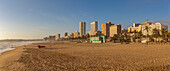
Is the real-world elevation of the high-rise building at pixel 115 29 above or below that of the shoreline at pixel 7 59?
above

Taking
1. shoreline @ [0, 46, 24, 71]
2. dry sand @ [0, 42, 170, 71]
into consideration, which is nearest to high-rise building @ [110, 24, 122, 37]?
dry sand @ [0, 42, 170, 71]

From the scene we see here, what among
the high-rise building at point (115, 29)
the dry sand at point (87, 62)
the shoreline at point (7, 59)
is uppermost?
the high-rise building at point (115, 29)

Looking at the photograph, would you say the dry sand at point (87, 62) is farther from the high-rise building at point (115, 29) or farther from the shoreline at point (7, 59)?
the high-rise building at point (115, 29)

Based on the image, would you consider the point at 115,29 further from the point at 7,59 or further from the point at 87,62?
the point at 7,59

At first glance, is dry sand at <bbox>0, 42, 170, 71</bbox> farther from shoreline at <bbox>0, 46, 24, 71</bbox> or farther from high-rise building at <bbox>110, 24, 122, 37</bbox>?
high-rise building at <bbox>110, 24, 122, 37</bbox>

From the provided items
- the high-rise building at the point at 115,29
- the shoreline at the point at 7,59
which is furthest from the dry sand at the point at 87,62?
the high-rise building at the point at 115,29

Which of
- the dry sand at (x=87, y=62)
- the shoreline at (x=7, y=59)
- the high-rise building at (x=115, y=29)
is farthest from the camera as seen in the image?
the high-rise building at (x=115, y=29)

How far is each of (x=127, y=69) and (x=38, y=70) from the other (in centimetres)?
766

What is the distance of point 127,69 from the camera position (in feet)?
Answer: 25.7

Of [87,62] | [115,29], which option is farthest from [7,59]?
[115,29]

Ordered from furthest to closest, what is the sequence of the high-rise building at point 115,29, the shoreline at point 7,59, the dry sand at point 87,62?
the high-rise building at point 115,29 → the shoreline at point 7,59 → the dry sand at point 87,62

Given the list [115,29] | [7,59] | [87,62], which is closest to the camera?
[87,62]

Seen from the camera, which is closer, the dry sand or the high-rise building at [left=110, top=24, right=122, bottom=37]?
the dry sand

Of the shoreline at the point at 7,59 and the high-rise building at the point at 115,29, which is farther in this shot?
the high-rise building at the point at 115,29
